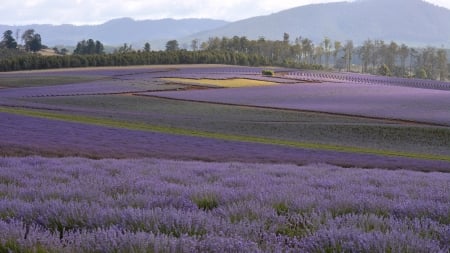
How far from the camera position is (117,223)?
465 centimetres

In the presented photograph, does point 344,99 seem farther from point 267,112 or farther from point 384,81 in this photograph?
point 384,81

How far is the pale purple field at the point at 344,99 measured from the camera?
164 ft

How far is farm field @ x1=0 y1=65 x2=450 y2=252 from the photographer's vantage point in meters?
4.12

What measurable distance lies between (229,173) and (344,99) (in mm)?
53777

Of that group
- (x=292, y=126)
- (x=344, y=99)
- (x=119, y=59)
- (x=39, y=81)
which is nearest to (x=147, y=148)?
(x=292, y=126)

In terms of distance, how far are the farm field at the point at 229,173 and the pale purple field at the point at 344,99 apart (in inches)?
8.2

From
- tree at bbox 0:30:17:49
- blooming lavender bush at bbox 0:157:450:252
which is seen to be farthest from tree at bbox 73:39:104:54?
blooming lavender bush at bbox 0:157:450:252

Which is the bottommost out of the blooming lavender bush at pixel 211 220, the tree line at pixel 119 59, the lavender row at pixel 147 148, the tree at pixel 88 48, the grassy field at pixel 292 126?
the grassy field at pixel 292 126

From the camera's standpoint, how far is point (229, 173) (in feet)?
34.7

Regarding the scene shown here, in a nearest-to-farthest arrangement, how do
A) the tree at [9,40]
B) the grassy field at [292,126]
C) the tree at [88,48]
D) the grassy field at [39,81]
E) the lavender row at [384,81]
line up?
the grassy field at [292,126]
the grassy field at [39,81]
the lavender row at [384,81]
the tree at [9,40]
the tree at [88,48]

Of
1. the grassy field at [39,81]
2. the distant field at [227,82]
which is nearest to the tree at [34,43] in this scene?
the grassy field at [39,81]

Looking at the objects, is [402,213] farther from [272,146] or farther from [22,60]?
[22,60]

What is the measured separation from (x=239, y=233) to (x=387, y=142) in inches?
1240

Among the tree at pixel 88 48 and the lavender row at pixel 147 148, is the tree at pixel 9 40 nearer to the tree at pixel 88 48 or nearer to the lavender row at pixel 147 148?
the tree at pixel 88 48
